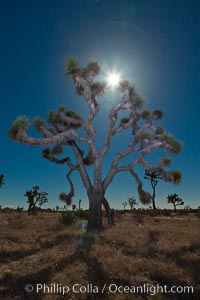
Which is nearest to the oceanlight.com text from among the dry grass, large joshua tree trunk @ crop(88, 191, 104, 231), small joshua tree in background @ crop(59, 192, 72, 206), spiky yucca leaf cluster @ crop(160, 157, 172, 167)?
the dry grass

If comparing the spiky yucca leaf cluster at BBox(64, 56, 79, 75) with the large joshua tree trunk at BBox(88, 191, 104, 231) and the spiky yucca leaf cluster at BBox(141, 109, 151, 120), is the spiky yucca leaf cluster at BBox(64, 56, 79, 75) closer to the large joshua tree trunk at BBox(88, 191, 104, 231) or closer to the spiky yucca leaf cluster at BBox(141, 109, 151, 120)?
the spiky yucca leaf cluster at BBox(141, 109, 151, 120)

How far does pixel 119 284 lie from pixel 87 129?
874cm

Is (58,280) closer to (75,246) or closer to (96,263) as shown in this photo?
(96,263)

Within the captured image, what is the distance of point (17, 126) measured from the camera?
10.7 metres

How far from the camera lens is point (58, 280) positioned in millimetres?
4391

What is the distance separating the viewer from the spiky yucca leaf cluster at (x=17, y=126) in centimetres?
1056

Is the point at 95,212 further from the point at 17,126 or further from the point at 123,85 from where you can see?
the point at 123,85

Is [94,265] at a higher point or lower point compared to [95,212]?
lower

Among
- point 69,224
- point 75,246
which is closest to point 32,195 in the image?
point 69,224

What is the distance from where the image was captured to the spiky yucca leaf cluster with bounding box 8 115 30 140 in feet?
34.7

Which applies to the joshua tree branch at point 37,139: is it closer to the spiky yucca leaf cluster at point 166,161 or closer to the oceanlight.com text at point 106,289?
the spiky yucca leaf cluster at point 166,161

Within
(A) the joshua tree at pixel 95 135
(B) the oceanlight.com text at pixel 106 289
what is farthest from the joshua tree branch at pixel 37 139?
(B) the oceanlight.com text at pixel 106 289

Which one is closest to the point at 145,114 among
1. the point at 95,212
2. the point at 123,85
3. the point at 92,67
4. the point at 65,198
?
the point at 123,85

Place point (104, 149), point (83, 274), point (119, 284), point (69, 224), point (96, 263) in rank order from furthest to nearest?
point (69, 224) → point (104, 149) → point (96, 263) → point (83, 274) → point (119, 284)
